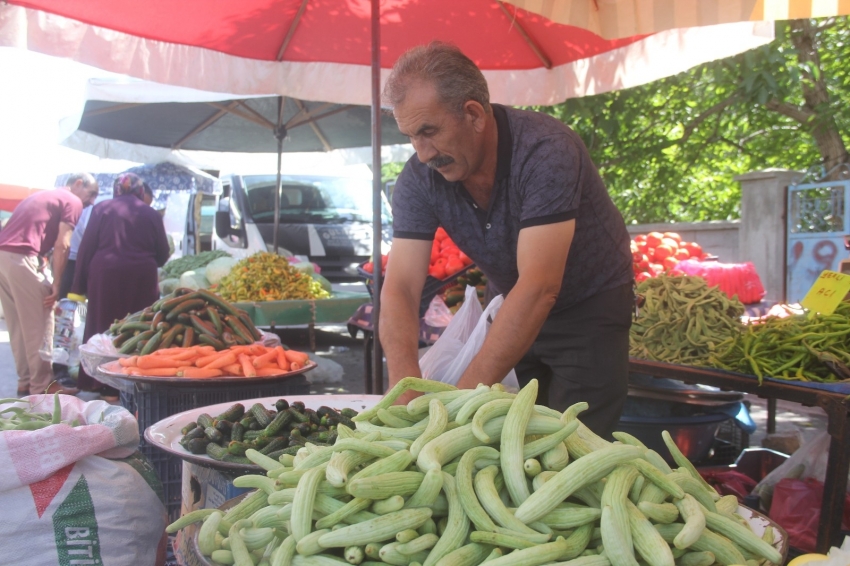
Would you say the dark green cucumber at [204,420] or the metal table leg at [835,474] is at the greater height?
the dark green cucumber at [204,420]

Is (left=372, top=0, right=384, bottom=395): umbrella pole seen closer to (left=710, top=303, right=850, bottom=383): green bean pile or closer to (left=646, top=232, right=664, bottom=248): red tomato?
(left=710, top=303, right=850, bottom=383): green bean pile

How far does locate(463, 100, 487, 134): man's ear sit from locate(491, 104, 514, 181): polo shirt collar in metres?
0.12

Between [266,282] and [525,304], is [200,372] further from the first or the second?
[266,282]

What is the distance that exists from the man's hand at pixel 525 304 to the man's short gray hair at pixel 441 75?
0.49m

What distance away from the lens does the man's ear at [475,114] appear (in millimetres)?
2259

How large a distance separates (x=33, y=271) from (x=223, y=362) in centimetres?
480

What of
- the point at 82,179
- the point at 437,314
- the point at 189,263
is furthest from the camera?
the point at 189,263

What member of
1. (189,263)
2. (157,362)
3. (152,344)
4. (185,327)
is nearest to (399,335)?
(157,362)

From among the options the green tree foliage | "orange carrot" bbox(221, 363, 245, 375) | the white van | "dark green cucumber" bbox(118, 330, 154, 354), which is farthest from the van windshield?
"orange carrot" bbox(221, 363, 245, 375)

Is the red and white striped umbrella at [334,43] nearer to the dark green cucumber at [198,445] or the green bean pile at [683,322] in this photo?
the green bean pile at [683,322]

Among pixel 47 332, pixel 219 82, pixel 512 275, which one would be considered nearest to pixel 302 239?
pixel 47 332

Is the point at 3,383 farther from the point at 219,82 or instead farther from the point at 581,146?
the point at 581,146

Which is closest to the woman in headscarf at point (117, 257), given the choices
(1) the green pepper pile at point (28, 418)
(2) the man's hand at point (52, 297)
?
(2) the man's hand at point (52, 297)

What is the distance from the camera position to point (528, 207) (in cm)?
229
